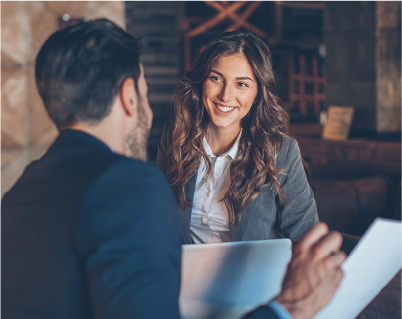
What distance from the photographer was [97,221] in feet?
1.73

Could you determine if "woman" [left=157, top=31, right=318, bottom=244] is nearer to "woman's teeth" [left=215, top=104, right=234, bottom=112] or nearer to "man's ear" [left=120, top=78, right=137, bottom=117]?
"woman's teeth" [left=215, top=104, right=234, bottom=112]

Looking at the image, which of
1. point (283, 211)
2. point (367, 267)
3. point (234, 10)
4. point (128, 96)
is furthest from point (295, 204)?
point (234, 10)

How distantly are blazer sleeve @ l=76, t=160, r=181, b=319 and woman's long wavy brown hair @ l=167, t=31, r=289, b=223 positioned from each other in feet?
2.90

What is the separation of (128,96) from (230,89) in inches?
34.3

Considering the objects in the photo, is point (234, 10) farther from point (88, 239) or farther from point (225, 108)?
point (88, 239)

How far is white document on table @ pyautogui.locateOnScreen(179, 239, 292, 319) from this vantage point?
28.7 inches

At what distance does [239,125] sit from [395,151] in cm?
148

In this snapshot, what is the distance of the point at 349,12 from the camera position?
3051mm

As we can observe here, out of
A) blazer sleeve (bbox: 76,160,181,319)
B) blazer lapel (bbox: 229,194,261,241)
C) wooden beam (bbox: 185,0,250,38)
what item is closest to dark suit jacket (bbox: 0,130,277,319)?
blazer sleeve (bbox: 76,160,181,319)

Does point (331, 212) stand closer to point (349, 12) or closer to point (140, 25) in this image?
point (349, 12)

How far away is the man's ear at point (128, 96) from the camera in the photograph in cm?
67

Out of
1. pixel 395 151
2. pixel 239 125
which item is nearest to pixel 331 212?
pixel 395 151

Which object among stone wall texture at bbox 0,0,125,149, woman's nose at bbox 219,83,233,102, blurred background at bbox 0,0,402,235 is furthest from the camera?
stone wall texture at bbox 0,0,125,149

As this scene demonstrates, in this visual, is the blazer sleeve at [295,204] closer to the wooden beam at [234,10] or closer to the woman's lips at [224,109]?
the woman's lips at [224,109]
